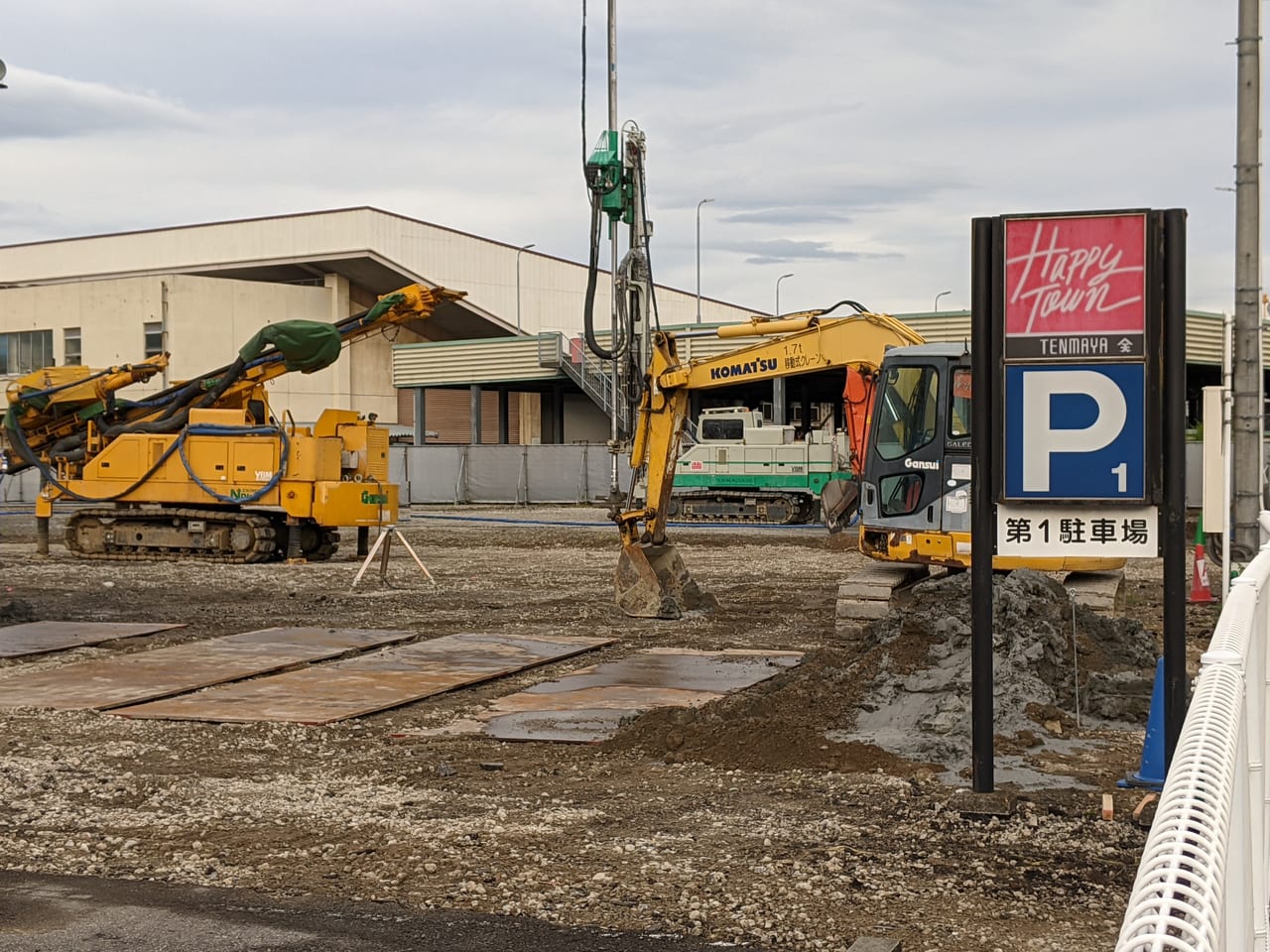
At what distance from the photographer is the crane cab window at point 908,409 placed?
1661 centimetres

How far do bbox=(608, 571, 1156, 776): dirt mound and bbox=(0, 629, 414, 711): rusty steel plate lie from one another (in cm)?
432

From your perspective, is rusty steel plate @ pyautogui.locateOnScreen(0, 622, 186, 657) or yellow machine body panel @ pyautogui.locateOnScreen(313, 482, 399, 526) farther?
yellow machine body panel @ pyautogui.locateOnScreen(313, 482, 399, 526)

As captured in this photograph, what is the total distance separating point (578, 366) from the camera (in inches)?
2299

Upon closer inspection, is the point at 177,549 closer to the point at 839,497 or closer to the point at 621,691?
the point at 839,497

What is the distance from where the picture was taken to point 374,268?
66500mm

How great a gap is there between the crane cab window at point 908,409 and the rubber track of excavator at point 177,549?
44.4 ft

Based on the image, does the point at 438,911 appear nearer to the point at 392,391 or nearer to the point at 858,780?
the point at 858,780

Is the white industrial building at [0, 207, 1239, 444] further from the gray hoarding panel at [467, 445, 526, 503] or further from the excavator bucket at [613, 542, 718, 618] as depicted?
the excavator bucket at [613, 542, 718, 618]

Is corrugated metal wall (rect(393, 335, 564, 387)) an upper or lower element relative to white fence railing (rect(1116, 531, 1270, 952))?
upper

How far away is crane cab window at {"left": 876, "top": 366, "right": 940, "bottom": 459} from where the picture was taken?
1661 cm

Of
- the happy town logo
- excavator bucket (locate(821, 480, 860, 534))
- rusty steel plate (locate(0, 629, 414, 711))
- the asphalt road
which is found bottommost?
rusty steel plate (locate(0, 629, 414, 711))

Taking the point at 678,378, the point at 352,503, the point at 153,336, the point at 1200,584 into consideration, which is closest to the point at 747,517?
the point at 352,503

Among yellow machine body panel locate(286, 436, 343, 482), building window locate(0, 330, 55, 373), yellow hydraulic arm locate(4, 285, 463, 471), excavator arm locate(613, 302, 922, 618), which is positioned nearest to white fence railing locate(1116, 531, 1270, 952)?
excavator arm locate(613, 302, 922, 618)

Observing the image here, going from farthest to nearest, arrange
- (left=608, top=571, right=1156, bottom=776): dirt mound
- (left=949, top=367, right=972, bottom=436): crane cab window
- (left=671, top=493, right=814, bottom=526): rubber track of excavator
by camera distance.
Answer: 1. (left=671, top=493, right=814, bottom=526): rubber track of excavator
2. (left=949, top=367, right=972, bottom=436): crane cab window
3. (left=608, top=571, right=1156, bottom=776): dirt mound
